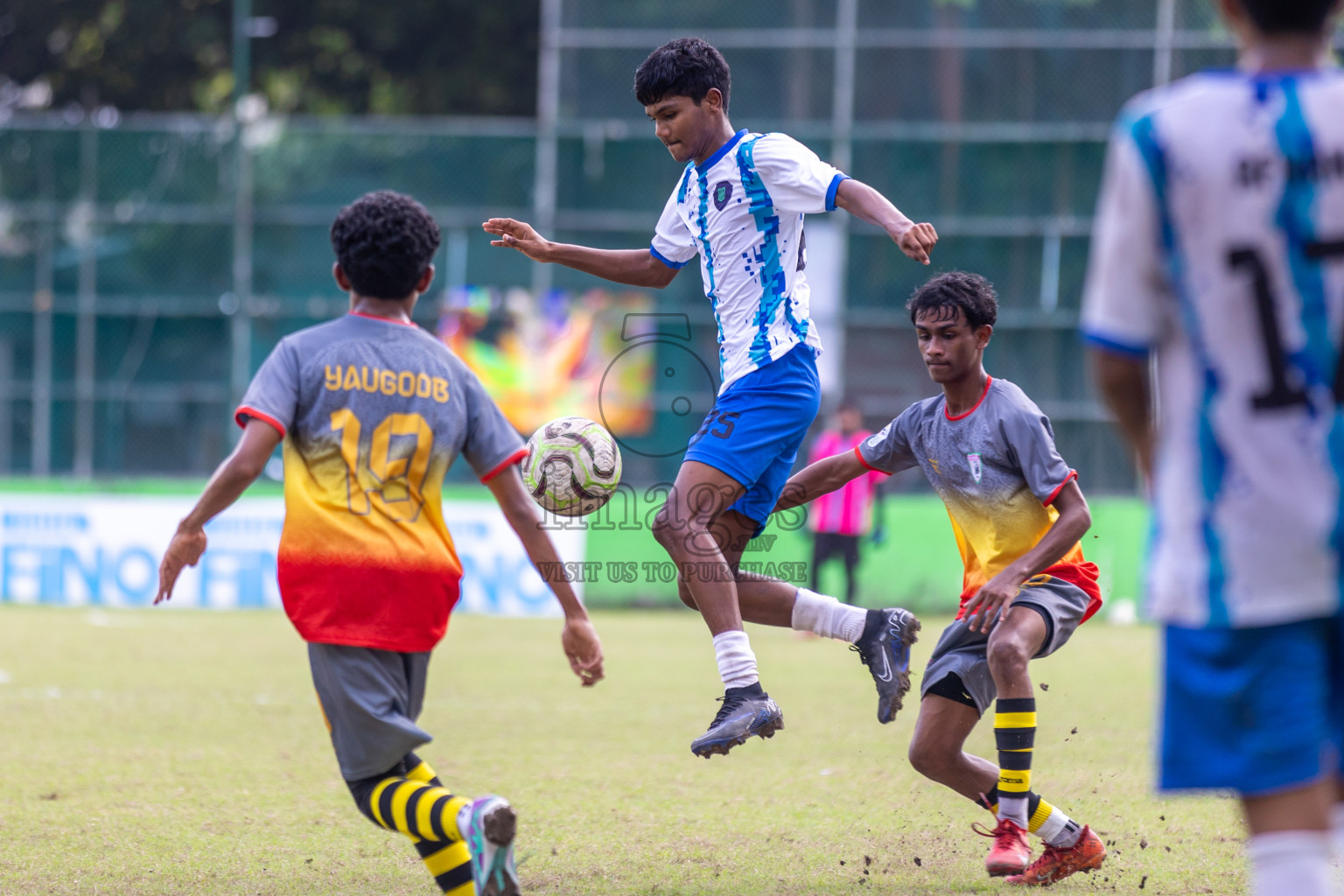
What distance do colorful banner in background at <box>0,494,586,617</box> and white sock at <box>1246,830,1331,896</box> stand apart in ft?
42.4

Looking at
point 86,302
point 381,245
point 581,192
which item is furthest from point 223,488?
point 86,302

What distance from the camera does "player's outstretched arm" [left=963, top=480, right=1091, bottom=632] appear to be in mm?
4680

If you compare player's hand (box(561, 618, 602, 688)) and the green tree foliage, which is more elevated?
the green tree foliage

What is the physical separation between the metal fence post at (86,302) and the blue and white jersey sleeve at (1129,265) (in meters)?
19.4

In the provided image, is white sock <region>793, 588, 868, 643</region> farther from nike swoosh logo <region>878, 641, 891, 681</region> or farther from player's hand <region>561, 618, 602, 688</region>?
player's hand <region>561, 618, 602, 688</region>

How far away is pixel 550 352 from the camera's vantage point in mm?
20219

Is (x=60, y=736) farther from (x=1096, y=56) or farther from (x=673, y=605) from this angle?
(x=1096, y=56)

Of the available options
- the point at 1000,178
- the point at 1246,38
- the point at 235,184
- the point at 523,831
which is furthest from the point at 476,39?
the point at 1246,38

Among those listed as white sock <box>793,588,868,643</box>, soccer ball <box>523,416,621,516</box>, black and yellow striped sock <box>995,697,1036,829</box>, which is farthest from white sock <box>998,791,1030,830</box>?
soccer ball <box>523,416,621,516</box>

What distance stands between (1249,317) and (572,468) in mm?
3100

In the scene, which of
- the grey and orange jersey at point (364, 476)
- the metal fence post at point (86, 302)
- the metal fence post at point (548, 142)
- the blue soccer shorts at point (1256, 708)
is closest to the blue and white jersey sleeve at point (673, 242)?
the grey and orange jersey at point (364, 476)

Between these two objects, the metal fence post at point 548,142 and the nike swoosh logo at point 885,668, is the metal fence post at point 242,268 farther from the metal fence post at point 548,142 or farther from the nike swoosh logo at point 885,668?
the nike swoosh logo at point 885,668

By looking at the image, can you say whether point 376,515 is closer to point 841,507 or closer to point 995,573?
point 995,573

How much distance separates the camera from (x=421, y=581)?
3.93 metres
